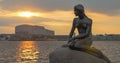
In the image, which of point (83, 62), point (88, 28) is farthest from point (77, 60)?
point (88, 28)

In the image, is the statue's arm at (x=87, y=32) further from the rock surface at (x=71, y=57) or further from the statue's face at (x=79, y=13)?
the rock surface at (x=71, y=57)

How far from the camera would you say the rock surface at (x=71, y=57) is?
20391 millimetres

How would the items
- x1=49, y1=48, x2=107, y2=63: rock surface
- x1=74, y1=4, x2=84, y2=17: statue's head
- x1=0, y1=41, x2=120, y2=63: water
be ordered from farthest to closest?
x1=0, y1=41, x2=120, y2=63: water → x1=74, y1=4, x2=84, y2=17: statue's head → x1=49, y1=48, x2=107, y2=63: rock surface

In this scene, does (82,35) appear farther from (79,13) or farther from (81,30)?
(79,13)

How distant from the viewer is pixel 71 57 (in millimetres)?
20422

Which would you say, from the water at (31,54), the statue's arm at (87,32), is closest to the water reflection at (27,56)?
the water at (31,54)

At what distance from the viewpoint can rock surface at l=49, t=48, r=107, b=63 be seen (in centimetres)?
2039

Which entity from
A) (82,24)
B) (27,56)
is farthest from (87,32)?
(27,56)

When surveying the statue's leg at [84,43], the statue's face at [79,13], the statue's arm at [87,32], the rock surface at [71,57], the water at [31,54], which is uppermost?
the statue's face at [79,13]

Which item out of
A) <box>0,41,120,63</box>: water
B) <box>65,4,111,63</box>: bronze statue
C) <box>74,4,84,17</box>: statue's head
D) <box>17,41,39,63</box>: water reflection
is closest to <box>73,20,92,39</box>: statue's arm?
<box>65,4,111,63</box>: bronze statue

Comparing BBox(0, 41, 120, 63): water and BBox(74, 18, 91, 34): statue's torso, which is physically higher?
BBox(74, 18, 91, 34): statue's torso

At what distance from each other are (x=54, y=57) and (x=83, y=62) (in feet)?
4.46

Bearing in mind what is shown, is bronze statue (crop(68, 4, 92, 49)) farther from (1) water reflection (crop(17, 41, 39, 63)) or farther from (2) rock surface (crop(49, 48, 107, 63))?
(1) water reflection (crop(17, 41, 39, 63))

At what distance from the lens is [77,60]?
802 inches
